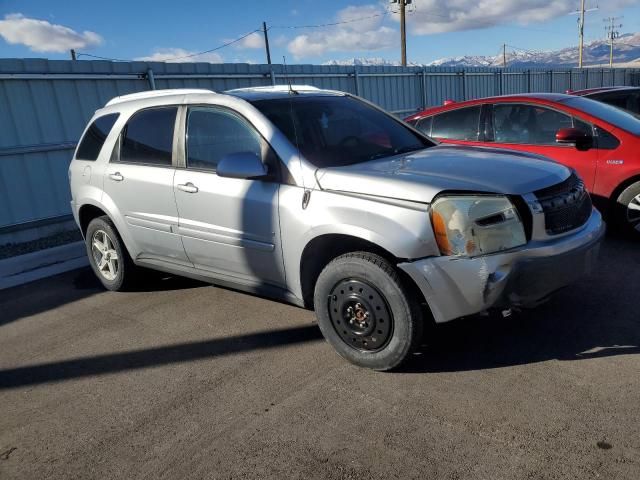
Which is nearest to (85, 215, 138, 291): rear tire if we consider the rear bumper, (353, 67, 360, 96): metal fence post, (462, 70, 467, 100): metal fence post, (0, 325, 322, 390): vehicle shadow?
(0, 325, 322, 390): vehicle shadow

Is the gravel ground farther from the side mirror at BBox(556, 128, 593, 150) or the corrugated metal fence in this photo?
the side mirror at BBox(556, 128, 593, 150)

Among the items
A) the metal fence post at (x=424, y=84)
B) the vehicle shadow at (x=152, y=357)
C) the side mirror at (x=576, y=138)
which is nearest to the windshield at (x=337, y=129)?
the vehicle shadow at (x=152, y=357)

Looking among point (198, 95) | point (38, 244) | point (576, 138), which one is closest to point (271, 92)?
point (198, 95)

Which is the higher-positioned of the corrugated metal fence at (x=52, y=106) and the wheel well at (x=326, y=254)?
the corrugated metal fence at (x=52, y=106)

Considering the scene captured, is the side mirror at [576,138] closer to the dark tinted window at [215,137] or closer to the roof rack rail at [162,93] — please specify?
the dark tinted window at [215,137]

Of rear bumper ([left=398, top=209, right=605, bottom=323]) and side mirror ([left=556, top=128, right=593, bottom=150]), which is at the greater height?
side mirror ([left=556, top=128, right=593, bottom=150])

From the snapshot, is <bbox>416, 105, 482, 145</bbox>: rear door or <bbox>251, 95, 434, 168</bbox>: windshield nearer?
<bbox>251, 95, 434, 168</bbox>: windshield

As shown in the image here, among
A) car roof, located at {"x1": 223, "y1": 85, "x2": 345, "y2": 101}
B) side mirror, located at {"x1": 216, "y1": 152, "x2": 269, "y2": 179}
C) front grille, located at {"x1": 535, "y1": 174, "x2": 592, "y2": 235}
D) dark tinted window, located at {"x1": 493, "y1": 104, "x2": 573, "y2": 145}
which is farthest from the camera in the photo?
dark tinted window, located at {"x1": 493, "y1": 104, "x2": 573, "y2": 145}

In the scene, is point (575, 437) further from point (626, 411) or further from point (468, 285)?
point (468, 285)

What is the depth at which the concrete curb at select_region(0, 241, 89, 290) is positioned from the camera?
5.84 meters

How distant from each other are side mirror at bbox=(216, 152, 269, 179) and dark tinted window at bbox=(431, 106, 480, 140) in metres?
3.51

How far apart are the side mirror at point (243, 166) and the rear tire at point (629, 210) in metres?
3.77

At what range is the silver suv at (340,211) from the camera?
294 cm

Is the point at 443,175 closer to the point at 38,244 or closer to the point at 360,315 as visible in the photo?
the point at 360,315
